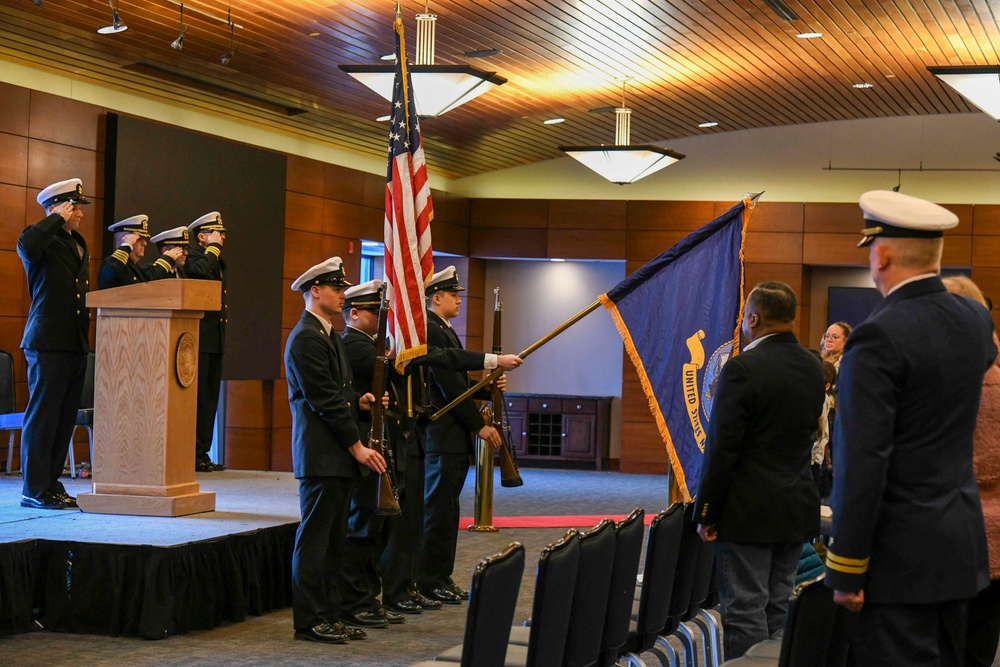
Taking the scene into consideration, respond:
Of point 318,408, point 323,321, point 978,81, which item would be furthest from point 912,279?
point 978,81

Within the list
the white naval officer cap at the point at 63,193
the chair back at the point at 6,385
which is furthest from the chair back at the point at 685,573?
the chair back at the point at 6,385

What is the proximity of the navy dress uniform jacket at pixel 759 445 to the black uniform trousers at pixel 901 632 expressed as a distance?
1.22 metres

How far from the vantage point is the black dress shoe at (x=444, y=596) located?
6.06m

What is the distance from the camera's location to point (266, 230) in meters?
11.2

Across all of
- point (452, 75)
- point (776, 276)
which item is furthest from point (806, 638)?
point (776, 276)

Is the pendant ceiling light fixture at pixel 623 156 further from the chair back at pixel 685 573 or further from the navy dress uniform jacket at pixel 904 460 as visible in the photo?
the navy dress uniform jacket at pixel 904 460

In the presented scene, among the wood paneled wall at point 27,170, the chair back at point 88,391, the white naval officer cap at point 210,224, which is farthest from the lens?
the wood paneled wall at point 27,170

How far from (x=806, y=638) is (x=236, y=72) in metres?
Answer: 7.91

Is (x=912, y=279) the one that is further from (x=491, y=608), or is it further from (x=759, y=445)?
(x=759, y=445)

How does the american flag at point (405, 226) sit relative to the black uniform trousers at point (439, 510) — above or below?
above

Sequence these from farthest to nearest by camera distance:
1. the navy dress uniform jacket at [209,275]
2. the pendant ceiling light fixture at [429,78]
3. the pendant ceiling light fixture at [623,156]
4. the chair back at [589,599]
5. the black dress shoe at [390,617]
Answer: the pendant ceiling light fixture at [623,156]
the navy dress uniform jacket at [209,275]
the pendant ceiling light fixture at [429,78]
the black dress shoe at [390,617]
the chair back at [589,599]

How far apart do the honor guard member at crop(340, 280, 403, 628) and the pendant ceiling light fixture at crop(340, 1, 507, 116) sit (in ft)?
7.43

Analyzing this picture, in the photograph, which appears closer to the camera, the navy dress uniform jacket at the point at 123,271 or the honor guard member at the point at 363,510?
the honor guard member at the point at 363,510

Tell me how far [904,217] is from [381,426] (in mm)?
2973
